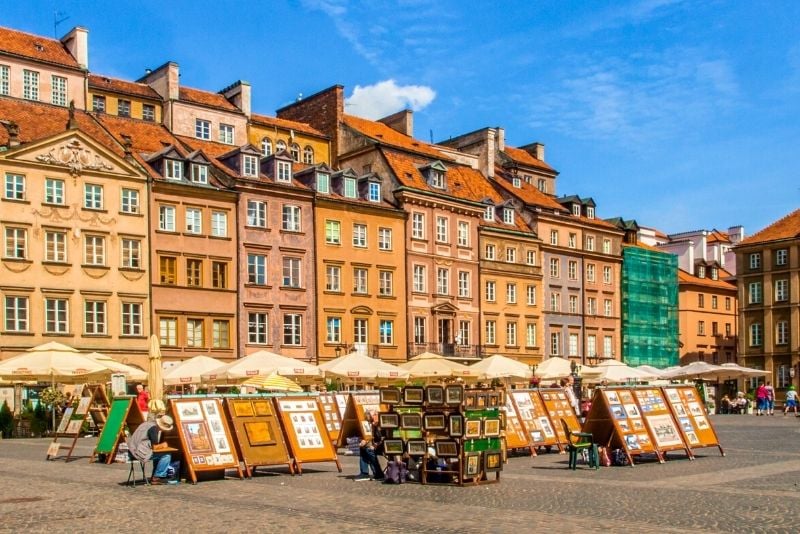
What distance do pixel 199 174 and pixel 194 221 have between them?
2.25 meters

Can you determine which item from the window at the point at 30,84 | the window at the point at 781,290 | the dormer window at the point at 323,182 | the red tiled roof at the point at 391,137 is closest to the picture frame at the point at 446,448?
the dormer window at the point at 323,182

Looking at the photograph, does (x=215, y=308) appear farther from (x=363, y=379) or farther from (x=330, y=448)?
(x=330, y=448)

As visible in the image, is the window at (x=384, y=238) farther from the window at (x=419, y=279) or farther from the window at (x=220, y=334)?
the window at (x=220, y=334)

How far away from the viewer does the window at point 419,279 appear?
57469 mm

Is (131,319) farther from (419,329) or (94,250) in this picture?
(419,329)

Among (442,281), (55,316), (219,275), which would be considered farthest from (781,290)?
(55,316)

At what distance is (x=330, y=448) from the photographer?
2106 centimetres

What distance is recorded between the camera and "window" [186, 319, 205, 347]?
47.9m

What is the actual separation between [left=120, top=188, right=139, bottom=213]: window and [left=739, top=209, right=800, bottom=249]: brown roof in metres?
47.3

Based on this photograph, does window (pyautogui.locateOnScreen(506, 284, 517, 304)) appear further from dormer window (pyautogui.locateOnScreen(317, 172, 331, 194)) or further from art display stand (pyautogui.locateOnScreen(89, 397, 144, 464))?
art display stand (pyautogui.locateOnScreen(89, 397, 144, 464))

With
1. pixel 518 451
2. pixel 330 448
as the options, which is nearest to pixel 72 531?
pixel 330 448

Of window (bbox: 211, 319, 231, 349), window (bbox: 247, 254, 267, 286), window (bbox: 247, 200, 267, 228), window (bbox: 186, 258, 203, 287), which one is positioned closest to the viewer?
window (bbox: 186, 258, 203, 287)

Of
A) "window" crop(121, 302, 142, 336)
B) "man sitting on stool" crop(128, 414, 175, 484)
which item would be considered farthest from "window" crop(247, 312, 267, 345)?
"man sitting on stool" crop(128, 414, 175, 484)

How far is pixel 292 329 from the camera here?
2031 inches
